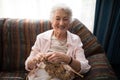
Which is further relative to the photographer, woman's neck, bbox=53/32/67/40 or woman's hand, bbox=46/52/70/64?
woman's neck, bbox=53/32/67/40

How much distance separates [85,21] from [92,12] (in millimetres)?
147

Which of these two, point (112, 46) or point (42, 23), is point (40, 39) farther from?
point (112, 46)

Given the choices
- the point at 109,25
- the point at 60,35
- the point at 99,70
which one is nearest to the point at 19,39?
the point at 60,35

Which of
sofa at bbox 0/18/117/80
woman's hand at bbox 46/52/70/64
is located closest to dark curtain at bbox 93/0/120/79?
sofa at bbox 0/18/117/80

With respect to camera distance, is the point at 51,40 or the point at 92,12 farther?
the point at 92,12

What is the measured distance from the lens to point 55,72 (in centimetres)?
146

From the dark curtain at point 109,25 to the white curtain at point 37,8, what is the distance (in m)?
0.12

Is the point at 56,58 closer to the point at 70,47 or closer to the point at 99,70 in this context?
the point at 70,47

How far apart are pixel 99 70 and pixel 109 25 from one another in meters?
0.87

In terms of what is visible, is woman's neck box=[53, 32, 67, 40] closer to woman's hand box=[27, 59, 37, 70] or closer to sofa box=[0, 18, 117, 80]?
sofa box=[0, 18, 117, 80]

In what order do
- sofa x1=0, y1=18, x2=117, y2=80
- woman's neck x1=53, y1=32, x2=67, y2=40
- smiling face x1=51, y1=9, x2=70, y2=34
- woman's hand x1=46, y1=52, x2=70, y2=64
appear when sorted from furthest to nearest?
sofa x1=0, y1=18, x2=117, y2=80 < woman's neck x1=53, y1=32, x2=67, y2=40 < smiling face x1=51, y1=9, x2=70, y2=34 < woman's hand x1=46, y1=52, x2=70, y2=64

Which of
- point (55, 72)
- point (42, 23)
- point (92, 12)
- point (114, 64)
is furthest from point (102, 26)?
point (55, 72)

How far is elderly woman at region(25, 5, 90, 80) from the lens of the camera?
1.46 meters

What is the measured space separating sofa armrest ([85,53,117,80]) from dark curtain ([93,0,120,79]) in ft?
2.02
